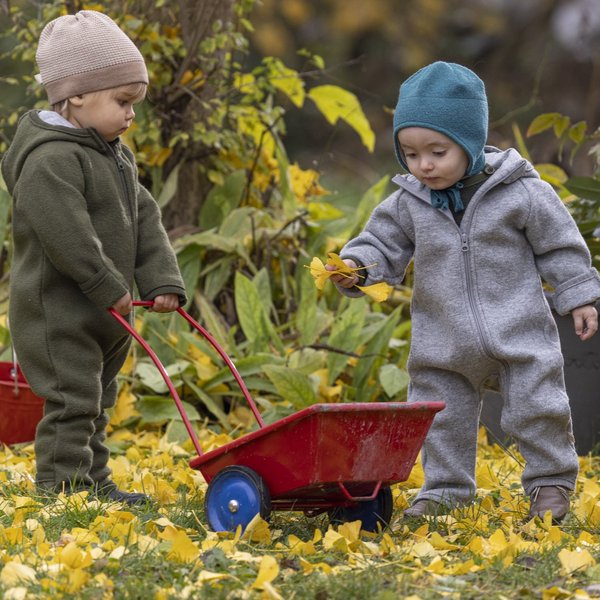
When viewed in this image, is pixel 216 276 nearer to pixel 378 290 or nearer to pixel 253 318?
pixel 253 318

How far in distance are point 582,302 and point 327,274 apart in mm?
703

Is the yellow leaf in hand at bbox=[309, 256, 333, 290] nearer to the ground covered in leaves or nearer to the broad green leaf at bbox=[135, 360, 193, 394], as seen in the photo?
the ground covered in leaves

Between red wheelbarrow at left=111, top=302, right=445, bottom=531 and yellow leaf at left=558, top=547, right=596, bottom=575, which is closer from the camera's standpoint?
yellow leaf at left=558, top=547, right=596, bottom=575

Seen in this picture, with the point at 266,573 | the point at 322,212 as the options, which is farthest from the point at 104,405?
the point at 322,212

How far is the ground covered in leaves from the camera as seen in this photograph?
221 centimetres

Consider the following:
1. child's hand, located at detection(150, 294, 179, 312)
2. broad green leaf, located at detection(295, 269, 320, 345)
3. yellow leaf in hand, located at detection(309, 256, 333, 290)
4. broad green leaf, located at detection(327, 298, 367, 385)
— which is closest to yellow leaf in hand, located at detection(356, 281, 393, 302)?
yellow leaf in hand, located at detection(309, 256, 333, 290)

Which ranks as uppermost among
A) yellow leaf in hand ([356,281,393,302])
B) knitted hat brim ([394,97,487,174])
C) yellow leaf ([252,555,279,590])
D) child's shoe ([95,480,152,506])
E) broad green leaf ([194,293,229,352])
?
knitted hat brim ([394,97,487,174])

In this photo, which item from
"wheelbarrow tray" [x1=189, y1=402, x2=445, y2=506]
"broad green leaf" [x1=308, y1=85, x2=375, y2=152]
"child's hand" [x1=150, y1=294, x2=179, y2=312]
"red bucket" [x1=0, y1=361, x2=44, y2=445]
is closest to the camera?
"wheelbarrow tray" [x1=189, y1=402, x2=445, y2=506]

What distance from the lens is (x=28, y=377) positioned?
3.24 metres

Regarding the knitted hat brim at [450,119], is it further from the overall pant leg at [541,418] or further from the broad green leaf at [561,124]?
the broad green leaf at [561,124]

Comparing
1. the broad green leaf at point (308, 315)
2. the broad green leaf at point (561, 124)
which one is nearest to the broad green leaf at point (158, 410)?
the broad green leaf at point (308, 315)

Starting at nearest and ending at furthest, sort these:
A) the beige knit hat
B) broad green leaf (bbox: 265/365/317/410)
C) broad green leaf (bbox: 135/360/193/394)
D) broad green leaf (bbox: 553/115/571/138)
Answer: the beige knit hat, broad green leaf (bbox: 265/365/317/410), broad green leaf (bbox: 553/115/571/138), broad green leaf (bbox: 135/360/193/394)

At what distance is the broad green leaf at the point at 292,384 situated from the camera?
422 centimetres

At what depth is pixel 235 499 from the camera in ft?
8.89
